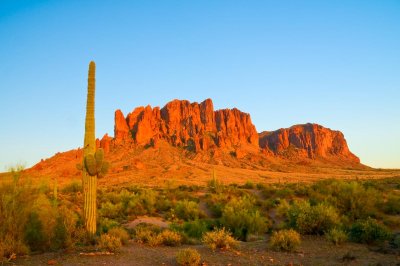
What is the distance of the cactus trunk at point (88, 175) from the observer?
12.9m

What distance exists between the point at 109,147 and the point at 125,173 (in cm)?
2369

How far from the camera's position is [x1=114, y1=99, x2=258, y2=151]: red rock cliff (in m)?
96.2

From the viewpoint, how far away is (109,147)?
88.7m

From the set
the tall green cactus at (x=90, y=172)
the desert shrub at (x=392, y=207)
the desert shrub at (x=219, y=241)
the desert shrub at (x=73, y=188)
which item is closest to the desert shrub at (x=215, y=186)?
the desert shrub at (x=73, y=188)

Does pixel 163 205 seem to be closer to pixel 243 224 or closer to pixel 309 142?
pixel 243 224

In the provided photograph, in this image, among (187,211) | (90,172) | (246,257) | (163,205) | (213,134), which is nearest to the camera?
(246,257)

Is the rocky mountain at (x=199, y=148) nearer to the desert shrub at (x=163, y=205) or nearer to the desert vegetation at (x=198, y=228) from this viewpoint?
the desert shrub at (x=163, y=205)

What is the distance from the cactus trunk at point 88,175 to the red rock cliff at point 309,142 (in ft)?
354

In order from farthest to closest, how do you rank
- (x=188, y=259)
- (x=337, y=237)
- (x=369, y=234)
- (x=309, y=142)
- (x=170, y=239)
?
(x=309, y=142), (x=170, y=239), (x=369, y=234), (x=337, y=237), (x=188, y=259)

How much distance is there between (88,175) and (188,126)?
300 feet

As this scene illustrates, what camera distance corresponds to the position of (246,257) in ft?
33.5

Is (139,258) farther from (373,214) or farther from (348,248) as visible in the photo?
(373,214)

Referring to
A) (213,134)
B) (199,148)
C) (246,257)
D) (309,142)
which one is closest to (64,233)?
(246,257)

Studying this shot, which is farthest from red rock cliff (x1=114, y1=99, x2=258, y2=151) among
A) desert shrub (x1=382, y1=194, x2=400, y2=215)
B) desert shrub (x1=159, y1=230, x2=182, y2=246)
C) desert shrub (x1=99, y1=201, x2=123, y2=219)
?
desert shrub (x1=159, y1=230, x2=182, y2=246)
